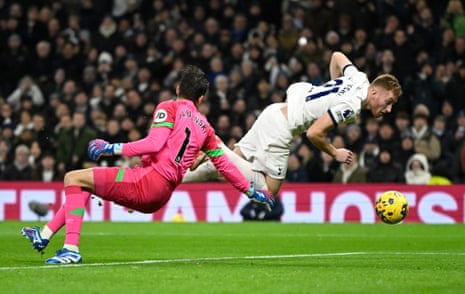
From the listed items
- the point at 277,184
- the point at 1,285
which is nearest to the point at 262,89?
the point at 277,184

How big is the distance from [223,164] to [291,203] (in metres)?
10.3

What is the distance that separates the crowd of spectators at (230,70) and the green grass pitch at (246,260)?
8.71ft

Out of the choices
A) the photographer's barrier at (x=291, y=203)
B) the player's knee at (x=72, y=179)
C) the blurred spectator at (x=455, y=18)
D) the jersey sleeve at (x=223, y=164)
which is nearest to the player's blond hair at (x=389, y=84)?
the jersey sleeve at (x=223, y=164)

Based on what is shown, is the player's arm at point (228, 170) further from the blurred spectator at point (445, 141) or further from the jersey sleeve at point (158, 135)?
the blurred spectator at point (445, 141)

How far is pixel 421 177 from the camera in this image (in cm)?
2034

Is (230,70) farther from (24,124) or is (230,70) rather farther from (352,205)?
(24,124)

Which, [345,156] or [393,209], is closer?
[345,156]

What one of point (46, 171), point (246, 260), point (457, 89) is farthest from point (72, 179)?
point (457, 89)

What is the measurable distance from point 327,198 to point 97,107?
5.81 m

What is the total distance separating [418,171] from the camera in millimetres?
20328

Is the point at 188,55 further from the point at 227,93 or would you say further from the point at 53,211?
the point at 53,211

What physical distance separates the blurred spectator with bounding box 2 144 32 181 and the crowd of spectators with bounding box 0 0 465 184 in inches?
1.0

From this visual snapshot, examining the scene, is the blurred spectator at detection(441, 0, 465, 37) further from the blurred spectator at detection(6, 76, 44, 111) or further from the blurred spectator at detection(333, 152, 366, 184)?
the blurred spectator at detection(6, 76, 44, 111)

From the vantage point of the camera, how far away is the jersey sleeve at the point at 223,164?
10.5 m
